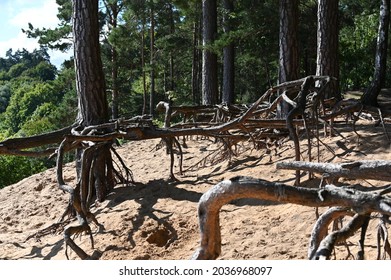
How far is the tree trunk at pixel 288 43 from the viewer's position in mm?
8922

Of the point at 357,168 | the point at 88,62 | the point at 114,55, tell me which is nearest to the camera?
the point at 357,168

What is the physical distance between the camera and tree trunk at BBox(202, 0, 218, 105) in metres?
14.0

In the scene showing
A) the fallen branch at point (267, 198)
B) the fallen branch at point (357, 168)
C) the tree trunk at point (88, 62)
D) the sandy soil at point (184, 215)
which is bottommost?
the sandy soil at point (184, 215)

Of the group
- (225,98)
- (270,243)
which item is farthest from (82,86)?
(225,98)

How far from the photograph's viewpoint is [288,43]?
29.4ft

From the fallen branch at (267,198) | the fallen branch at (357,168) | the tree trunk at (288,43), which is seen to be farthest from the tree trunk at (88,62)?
the fallen branch at (267,198)

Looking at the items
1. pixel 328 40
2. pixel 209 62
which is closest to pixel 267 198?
pixel 328 40

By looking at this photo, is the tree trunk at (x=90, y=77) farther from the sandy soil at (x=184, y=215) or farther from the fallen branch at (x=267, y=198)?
the fallen branch at (x=267, y=198)

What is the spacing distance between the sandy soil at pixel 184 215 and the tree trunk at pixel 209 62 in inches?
194

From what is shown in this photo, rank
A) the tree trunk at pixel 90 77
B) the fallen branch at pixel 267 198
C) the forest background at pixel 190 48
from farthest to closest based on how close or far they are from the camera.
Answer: the forest background at pixel 190 48 → the tree trunk at pixel 90 77 → the fallen branch at pixel 267 198

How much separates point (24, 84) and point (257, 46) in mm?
38155

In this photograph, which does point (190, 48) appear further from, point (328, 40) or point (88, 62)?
point (88, 62)

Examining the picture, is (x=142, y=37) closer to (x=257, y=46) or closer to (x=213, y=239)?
(x=257, y=46)

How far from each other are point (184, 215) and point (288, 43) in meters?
4.09
